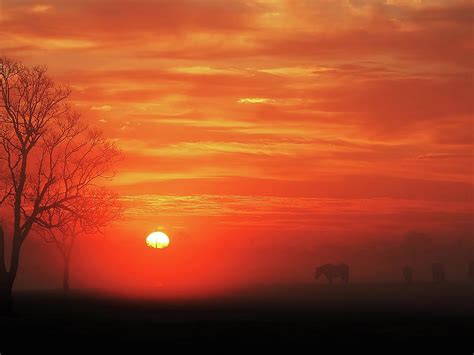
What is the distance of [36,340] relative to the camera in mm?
34500

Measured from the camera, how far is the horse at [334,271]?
144 meters

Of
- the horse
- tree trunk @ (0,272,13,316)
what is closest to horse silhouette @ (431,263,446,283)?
the horse

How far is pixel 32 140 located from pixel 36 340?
18.2 meters

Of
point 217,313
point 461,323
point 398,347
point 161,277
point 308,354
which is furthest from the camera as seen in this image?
point 161,277

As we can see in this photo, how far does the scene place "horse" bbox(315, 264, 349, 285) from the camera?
5689 inches

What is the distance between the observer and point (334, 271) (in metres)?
145

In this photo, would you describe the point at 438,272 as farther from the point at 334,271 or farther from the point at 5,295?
the point at 5,295

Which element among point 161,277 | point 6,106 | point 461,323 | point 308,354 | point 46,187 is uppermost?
point 161,277

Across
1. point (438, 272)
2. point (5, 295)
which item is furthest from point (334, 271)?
point (5, 295)

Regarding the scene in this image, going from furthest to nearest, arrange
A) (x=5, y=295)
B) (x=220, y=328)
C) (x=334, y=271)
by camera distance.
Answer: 1. (x=334, y=271)
2. (x=5, y=295)
3. (x=220, y=328)

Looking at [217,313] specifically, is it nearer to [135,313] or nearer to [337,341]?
[135,313]

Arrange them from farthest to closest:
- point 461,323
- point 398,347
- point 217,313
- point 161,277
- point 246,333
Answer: point 161,277, point 217,313, point 461,323, point 246,333, point 398,347

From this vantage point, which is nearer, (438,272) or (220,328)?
(220,328)

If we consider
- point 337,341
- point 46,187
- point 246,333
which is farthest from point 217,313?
point 337,341
